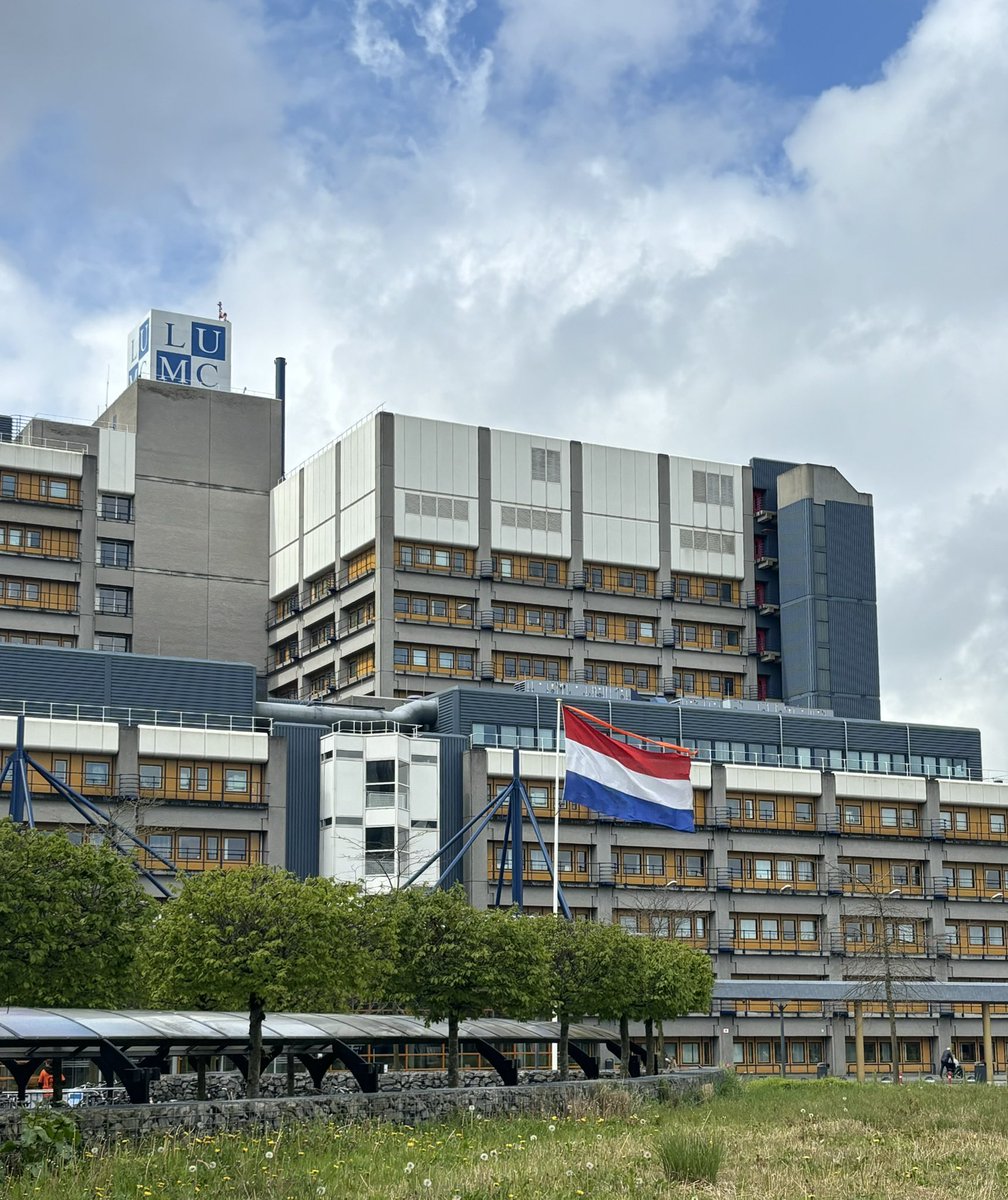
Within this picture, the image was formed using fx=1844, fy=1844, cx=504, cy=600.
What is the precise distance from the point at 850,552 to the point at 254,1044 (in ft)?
320

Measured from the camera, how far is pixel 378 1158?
133 feet

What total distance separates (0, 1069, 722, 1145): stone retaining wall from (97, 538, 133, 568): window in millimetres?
81860

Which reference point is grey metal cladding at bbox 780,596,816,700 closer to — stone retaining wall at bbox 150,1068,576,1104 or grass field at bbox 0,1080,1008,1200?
stone retaining wall at bbox 150,1068,576,1104

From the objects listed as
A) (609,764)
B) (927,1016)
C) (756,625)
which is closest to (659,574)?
(756,625)

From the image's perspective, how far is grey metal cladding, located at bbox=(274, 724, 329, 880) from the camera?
104438mm

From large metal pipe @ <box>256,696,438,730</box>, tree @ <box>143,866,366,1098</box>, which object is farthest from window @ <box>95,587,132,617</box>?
tree @ <box>143,866,366,1098</box>

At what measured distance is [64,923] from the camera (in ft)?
190

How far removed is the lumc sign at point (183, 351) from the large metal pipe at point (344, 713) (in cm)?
3931

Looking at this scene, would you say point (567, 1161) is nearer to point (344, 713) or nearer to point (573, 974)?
point (573, 974)

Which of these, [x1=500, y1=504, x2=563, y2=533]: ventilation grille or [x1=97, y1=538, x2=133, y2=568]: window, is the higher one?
[x1=500, y1=504, x2=563, y2=533]: ventilation grille

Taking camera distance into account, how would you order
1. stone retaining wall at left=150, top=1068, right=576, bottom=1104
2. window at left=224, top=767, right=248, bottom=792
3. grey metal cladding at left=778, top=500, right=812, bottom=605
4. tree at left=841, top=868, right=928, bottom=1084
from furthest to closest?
1. grey metal cladding at left=778, top=500, right=812, bottom=605
2. tree at left=841, top=868, right=928, bottom=1084
3. window at left=224, top=767, right=248, bottom=792
4. stone retaining wall at left=150, top=1068, right=576, bottom=1104

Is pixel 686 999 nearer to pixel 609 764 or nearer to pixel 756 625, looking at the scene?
pixel 609 764

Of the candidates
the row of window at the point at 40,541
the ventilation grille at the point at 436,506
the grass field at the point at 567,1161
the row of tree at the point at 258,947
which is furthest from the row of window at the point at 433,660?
the grass field at the point at 567,1161

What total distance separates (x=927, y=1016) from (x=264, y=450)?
6479cm
